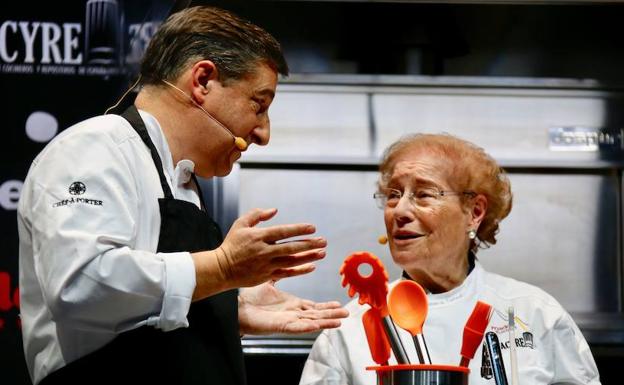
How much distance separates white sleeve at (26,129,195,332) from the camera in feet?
5.52

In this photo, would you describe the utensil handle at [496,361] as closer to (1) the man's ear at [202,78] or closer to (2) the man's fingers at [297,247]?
(2) the man's fingers at [297,247]

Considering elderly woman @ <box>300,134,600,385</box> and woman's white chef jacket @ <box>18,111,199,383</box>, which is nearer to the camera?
woman's white chef jacket @ <box>18,111,199,383</box>

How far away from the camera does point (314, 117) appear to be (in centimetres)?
367

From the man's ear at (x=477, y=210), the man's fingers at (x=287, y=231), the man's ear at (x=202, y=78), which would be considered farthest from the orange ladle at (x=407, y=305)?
the man's ear at (x=477, y=210)

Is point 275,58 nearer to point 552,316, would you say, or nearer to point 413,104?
point 552,316

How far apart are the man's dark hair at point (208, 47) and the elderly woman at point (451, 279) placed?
2.39 ft

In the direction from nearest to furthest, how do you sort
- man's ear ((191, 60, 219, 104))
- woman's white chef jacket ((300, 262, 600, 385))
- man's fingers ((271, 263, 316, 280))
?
man's fingers ((271, 263, 316, 280))
man's ear ((191, 60, 219, 104))
woman's white chef jacket ((300, 262, 600, 385))

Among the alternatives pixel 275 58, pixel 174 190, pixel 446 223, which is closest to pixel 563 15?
pixel 446 223

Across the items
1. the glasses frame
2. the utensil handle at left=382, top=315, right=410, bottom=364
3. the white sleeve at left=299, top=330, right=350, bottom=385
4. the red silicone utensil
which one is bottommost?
the white sleeve at left=299, top=330, right=350, bottom=385

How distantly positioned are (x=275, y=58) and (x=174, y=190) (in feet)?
1.12

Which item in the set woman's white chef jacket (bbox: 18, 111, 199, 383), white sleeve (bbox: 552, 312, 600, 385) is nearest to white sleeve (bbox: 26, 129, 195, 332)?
woman's white chef jacket (bbox: 18, 111, 199, 383)

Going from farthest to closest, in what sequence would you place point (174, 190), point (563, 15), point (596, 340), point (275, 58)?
point (563, 15) < point (596, 340) < point (275, 58) < point (174, 190)

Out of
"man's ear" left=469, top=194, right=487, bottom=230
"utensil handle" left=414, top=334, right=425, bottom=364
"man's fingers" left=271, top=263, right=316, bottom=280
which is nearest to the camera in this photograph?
"man's fingers" left=271, top=263, right=316, bottom=280

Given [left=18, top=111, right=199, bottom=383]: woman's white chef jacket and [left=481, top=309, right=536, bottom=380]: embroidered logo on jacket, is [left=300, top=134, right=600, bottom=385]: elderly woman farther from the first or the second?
[left=18, top=111, right=199, bottom=383]: woman's white chef jacket
